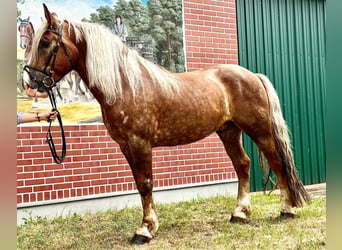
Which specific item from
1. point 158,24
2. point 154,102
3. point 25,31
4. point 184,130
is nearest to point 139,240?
point 184,130

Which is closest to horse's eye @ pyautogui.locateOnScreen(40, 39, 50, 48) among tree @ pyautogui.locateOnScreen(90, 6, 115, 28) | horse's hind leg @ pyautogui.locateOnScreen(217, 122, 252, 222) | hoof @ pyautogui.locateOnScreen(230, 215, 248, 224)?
tree @ pyautogui.locateOnScreen(90, 6, 115, 28)

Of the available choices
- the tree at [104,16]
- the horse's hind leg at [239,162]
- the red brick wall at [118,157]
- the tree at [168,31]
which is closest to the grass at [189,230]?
the horse's hind leg at [239,162]

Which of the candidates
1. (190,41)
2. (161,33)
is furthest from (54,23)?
(190,41)

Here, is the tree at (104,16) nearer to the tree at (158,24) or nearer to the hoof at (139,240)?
the tree at (158,24)

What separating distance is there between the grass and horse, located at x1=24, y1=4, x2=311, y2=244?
19 centimetres

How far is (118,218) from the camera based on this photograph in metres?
3.65

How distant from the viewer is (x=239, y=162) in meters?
3.45

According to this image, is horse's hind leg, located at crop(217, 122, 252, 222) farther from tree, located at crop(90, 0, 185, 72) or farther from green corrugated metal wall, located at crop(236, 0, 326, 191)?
green corrugated metal wall, located at crop(236, 0, 326, 191)

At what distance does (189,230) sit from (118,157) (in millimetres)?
1323

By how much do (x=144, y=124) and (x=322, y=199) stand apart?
8.31ft

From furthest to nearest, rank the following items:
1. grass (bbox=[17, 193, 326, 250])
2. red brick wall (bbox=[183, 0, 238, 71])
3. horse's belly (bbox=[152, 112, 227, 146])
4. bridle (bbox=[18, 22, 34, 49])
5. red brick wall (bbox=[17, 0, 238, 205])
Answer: red brick wall (bbox=[183, 0, 238, 71]), red brick wall (bbox=[17, 0, 238, 205]), bridle (bbox=[18, 22, 34, 49]), horse's belly (bbox=[152, 112, 227, 146]), grass (bbox=[17, 193, 326, 250])

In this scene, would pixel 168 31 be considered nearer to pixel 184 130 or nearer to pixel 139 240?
pixel 184 130

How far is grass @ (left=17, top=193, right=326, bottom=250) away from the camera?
2.71 metres
